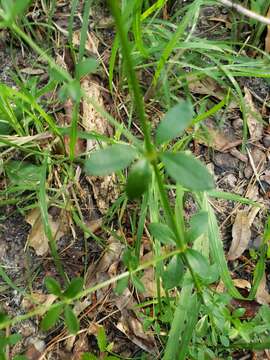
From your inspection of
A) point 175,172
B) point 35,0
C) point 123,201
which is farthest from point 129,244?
point 35,0

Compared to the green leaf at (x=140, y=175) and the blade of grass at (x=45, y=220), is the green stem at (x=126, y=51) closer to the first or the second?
the green leaf at (x=140, y=175)

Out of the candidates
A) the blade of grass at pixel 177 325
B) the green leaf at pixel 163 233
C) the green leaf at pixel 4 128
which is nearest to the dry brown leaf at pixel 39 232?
the green leaf at pixel 4 128

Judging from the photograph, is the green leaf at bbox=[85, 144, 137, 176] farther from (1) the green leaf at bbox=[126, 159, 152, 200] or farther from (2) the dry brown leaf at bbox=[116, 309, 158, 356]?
(2) the dry brown leaf at bbox=[116, 309, 158, 356]

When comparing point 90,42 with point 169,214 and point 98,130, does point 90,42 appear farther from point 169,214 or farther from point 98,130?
point 169,214

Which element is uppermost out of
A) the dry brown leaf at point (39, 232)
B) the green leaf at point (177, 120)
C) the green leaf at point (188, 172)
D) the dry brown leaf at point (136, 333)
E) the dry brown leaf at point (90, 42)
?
the green leaf at point (177, 120)

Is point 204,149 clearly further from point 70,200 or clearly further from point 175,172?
point 175,172

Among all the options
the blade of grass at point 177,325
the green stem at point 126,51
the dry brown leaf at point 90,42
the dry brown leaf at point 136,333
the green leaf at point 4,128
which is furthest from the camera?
the dry brown leaf at point 90,42

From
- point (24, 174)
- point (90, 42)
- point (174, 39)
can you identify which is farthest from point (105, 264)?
point (90, 42)

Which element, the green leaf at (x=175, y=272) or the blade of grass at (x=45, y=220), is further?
the blade of grass at (x=45, y=220)
